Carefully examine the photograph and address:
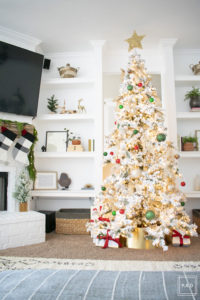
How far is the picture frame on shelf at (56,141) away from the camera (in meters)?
3.98

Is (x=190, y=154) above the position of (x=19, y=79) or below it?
below

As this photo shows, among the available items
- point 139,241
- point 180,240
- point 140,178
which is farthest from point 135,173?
point 180,240

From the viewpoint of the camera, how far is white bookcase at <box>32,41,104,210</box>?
146 inches

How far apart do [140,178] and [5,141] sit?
1852 mm

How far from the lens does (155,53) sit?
162 inches

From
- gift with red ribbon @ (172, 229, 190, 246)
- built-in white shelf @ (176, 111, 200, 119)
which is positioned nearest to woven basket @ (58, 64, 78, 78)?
built-in white shelf @ (176, 111, 200, 119)

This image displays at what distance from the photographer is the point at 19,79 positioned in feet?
11.3

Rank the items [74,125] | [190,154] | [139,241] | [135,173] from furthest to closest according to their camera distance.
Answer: [74,125] < [190,154] < [135,173] < [139,241]

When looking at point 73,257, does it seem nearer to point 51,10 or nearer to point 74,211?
point 74,211

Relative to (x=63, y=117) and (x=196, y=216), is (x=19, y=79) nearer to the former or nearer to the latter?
(x=63, y=117)

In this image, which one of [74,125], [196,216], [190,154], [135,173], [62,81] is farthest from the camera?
[74,125]

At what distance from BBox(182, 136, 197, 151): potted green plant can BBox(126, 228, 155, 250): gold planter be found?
5.34 feet

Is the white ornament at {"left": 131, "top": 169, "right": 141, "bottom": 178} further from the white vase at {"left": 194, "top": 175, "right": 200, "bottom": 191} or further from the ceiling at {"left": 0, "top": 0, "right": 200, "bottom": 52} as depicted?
the ceiling at {"left": 0, "top": 0, "right": 200, "bottom": 52}

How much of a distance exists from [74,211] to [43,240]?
2.74 ft
